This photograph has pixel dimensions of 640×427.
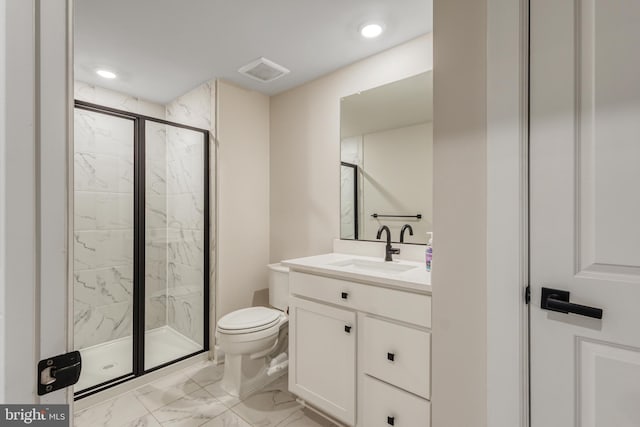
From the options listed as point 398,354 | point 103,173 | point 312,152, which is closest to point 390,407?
point 398,354

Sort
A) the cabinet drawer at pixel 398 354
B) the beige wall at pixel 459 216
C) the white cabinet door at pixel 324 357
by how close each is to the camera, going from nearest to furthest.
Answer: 1. the beige wall at pixel 459 216
2. the cabinet drawer at pixel 398 354
3. the white cabinet door at pixel 324 357

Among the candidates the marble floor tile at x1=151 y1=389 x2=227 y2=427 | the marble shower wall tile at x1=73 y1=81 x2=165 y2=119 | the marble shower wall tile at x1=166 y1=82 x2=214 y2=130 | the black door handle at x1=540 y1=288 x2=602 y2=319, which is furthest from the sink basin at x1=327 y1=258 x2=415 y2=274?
the marble shower wall tile at x1=73 y1=81 x2=165 y2=119

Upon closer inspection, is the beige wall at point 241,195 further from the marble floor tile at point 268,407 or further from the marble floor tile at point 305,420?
the marble floor tile at point 305,420

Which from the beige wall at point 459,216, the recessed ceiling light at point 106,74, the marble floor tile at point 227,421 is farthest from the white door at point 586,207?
the recessed ceiling light at point 106,74

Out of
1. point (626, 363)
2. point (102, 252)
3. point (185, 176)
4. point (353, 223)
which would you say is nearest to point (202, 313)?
point (102, 252)

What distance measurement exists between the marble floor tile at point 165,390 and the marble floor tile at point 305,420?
75cm

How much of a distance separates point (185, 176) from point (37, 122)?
2.21 metres

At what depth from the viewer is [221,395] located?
6.53 ft

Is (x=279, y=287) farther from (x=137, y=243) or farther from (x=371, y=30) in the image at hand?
(x=371, y=30)

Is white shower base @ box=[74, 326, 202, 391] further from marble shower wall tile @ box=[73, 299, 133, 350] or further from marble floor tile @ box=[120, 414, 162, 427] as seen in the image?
marble floor tile @ box=[120, 414, 162, 427]

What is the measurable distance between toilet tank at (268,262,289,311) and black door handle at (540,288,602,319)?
1.70 meters

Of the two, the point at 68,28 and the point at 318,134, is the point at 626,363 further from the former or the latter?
the point at 318,134

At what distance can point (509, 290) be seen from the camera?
97 centimetres

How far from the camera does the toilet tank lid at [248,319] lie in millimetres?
1977
